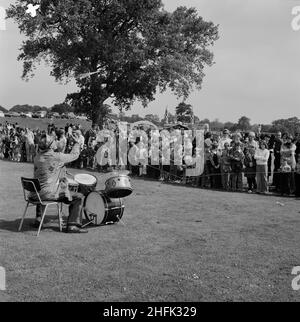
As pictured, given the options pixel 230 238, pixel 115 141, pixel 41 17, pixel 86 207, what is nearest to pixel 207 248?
pixel 230 238

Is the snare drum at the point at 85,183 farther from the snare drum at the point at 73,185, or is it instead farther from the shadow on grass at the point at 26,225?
the shadow on grass at the point at 26,225

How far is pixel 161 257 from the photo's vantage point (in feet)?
25.0

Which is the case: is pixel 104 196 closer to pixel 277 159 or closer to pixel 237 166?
pixel 237 166

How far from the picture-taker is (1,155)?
27.8 metres

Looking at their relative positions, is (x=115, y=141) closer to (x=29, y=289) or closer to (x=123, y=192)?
(x=123, y=192)

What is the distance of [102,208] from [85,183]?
2.13ft

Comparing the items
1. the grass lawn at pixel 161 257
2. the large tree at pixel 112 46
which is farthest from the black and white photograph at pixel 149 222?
the large tree at pixel 112 46

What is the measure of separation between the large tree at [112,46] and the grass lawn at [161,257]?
25.1 m

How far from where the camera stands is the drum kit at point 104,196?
9.32 metres

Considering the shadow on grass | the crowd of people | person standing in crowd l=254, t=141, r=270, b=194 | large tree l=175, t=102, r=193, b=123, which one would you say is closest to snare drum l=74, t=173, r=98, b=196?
the shadow on grass

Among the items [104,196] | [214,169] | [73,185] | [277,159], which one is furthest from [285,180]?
[73,185]

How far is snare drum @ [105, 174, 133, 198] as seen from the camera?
9.26 meters
